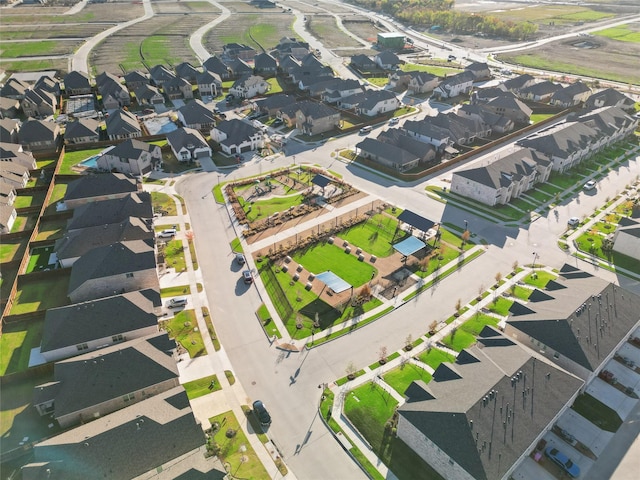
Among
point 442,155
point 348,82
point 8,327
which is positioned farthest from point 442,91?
point 8,327

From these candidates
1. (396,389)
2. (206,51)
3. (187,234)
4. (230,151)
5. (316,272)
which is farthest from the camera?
(206,51)

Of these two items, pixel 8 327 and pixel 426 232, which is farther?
pixel 426 232

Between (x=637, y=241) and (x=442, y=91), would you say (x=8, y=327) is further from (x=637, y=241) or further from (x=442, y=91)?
(x=442, y=91)

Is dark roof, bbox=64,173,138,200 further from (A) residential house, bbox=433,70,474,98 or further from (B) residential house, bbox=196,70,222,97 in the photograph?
(A) residential house, bbox=433,70,474,98

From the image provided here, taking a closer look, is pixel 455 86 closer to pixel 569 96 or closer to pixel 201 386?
pixel 569 96

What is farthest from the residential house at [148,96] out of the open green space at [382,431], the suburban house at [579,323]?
the suburban house at [579,323]

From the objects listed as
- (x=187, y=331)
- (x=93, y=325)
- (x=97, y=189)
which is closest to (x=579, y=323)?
(x=187, y=331)

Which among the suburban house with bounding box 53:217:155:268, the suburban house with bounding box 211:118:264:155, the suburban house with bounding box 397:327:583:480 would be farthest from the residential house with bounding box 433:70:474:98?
the suburban house with bounding box 397:327:583:480
